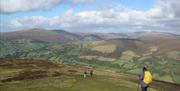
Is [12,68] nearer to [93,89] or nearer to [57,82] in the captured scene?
[57,82]

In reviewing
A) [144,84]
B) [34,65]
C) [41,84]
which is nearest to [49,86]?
[41,84]

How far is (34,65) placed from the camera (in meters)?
118

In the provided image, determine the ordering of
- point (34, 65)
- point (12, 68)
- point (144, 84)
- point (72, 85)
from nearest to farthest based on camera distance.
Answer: point (144, 84), point (72, 85), point (12, 68), point (34, 65)

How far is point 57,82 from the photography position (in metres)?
74.9

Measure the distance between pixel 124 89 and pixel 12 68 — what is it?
2020 inches

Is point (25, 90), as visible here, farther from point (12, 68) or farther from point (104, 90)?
point (12, 68)

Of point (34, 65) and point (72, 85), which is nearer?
point (72, 85)

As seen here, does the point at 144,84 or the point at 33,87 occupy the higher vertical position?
the point at 144,84

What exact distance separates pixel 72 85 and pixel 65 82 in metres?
4.71

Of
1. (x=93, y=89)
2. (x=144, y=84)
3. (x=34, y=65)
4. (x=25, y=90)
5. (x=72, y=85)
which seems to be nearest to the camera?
(x=144, y=84)

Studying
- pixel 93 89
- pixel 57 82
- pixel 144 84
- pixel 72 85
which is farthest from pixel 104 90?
pixel 144 84

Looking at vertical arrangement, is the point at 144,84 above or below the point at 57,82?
above

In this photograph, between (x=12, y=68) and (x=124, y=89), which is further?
(x=12, y=68)

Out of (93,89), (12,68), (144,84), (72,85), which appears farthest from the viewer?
(12,68)
